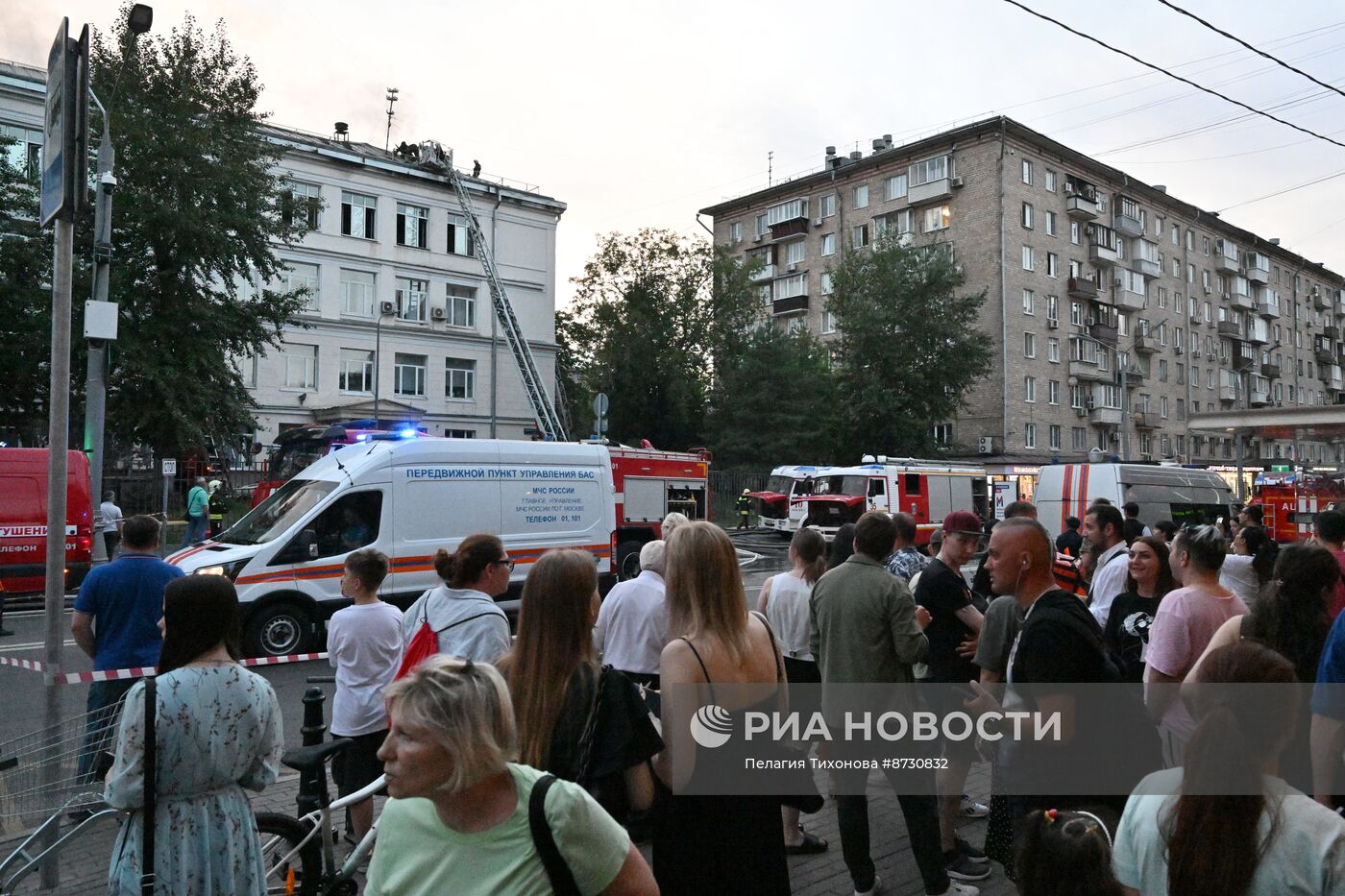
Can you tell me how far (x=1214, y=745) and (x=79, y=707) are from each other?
9.02 meters

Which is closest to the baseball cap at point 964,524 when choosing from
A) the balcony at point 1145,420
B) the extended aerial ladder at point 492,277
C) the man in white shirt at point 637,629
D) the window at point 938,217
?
the man in white shirt at point 637,629

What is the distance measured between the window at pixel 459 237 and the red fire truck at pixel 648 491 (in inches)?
1045

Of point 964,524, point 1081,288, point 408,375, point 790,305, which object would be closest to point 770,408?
point 408,375

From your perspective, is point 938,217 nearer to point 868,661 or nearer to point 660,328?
point 660,328

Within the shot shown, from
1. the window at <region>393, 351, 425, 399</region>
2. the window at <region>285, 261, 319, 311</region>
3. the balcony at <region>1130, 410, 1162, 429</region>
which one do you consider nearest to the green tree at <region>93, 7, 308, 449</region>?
the window at <region>285, 261, 319, 311</region>

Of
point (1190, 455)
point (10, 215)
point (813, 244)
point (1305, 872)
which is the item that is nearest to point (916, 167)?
point (813, 244)

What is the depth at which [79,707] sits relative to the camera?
817 cm

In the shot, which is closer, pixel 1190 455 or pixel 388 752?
pixel 388 752

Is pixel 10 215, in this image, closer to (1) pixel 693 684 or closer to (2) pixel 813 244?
(1) pixel 693 684

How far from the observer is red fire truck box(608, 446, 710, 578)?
18.0 meters

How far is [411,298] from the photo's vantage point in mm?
42469

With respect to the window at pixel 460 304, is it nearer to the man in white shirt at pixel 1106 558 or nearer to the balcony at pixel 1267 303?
the man in white shirt at pixel 1106 558

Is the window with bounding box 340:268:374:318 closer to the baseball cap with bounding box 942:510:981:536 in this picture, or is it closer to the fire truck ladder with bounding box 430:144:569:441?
the fire truck ladder with bounding box 430:144:569:441

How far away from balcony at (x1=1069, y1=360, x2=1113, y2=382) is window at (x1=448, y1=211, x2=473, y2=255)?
33810mm
